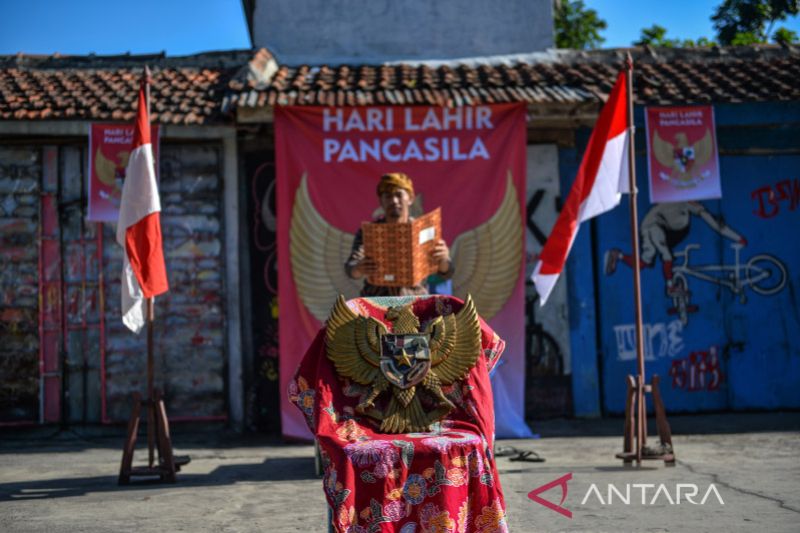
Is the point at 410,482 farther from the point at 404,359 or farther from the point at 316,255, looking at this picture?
the point at 316,255

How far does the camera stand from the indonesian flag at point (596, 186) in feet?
26.7

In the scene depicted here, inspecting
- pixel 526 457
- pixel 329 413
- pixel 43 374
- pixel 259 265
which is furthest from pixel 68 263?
pixel 329 413

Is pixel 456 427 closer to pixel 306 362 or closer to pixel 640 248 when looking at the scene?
pixel 306 362

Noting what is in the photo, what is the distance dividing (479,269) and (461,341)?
14.9 feet

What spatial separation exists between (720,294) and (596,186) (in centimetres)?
390

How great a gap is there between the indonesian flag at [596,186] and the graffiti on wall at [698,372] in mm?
3643

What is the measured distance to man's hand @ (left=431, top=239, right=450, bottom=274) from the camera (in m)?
7.61

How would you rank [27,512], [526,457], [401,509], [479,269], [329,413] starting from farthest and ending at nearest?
1. [479,269]
2. [526,457]
3. [27,512]
4. [329,413]
5. [401,509]

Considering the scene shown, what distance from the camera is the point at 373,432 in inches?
217

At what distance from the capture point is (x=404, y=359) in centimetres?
569

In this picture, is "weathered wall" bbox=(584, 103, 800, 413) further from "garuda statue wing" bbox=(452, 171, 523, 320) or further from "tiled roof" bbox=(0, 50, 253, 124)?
"tiled roof" bbox=(0, 50, 253, 124)

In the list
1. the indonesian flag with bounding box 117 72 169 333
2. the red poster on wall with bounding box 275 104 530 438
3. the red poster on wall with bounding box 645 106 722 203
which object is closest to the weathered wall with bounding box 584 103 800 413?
the red poster on wall with bounding box 645 106 722 203

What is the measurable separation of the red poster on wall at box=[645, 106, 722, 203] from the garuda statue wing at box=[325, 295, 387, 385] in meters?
5.92

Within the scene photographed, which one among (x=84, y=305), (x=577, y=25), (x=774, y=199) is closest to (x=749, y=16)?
(x=577, y=25)
